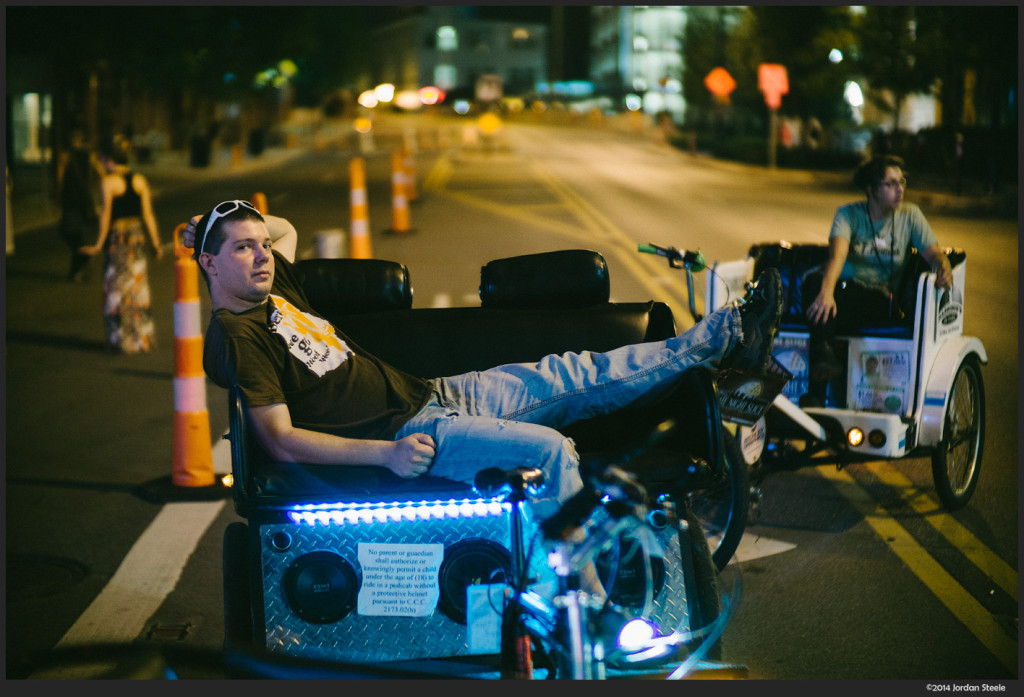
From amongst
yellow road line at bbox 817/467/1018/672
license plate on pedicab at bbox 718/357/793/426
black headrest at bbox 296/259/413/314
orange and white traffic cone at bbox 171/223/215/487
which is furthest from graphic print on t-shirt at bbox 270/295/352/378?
yellow road line at bbox 817/467/1018/672

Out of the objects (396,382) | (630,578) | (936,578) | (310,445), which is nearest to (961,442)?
(936,578)

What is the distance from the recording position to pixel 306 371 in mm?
3742

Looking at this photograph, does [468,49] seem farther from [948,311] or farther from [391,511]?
[391,511]

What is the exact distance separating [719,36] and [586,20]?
9632cm

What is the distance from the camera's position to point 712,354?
13.0ft

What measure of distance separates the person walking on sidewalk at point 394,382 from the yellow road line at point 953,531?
1665 millimetres

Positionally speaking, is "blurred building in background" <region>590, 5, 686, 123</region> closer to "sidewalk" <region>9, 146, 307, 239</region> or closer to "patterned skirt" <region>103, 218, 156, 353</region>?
"sidewalk" <region>9, 146, 307, 239</region>

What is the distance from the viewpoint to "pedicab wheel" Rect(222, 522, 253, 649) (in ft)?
11.8

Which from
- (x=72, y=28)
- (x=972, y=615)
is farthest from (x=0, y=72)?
(x=72, y=28)

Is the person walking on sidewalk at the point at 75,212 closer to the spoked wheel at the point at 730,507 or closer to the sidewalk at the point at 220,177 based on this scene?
the sidewalk at the point at 220,177

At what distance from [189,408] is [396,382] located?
100 inches

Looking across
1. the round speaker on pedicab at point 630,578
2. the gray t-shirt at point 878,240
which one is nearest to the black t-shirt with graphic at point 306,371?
the round speaker on pedicab at point 630,578

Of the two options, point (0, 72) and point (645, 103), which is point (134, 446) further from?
point (645, 103)

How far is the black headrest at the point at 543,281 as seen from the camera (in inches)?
179
